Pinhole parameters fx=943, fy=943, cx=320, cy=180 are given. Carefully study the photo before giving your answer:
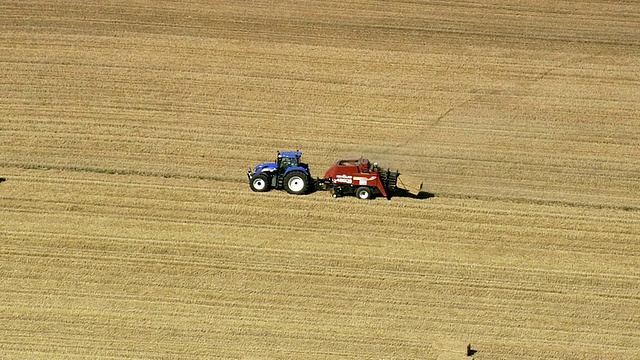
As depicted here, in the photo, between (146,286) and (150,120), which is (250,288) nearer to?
(146,286)

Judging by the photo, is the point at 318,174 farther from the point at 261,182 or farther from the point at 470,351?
the point at 470,351

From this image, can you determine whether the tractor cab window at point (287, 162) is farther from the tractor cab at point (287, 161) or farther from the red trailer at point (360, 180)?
the red trailer at point (360, 180)

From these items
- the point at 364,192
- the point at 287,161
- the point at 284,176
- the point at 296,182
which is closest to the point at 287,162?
the point at 287,161

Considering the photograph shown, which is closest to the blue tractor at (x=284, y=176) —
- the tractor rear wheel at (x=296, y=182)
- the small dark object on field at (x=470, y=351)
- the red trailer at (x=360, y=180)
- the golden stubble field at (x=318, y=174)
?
the tractor rear wheel at (x=296, y=182)

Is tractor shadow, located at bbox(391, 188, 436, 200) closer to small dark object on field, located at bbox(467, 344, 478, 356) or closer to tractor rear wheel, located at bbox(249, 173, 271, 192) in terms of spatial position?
tractor rear wheel, located at bbox(249, 173, 271, 192)

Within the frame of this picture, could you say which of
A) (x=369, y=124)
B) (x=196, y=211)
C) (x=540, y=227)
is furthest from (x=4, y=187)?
(x=540, y=227)

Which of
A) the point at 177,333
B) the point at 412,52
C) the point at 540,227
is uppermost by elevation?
the point at 412,52
